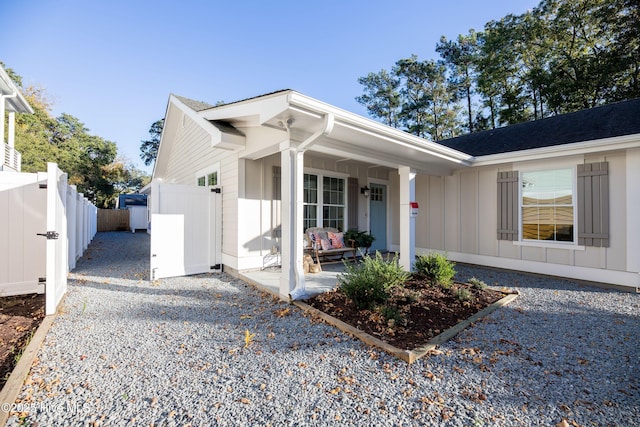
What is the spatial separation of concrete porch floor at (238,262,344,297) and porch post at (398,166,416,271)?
4.38 ft

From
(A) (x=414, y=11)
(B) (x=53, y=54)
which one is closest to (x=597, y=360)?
(A) (x=414, y=11)

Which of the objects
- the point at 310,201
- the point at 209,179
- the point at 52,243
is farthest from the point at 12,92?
the point at 310,201

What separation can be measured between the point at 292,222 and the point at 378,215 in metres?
4.68

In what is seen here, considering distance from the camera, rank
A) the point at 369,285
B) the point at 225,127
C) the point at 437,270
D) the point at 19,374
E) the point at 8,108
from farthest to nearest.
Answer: the point at 8,108 → the point at 225,127 → the point at 437,270 → the point at 369,285 → the point at 19,374

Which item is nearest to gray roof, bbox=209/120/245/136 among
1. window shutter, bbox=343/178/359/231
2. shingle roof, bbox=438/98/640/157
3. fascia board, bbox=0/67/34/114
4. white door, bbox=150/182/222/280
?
white door, bbox=150/182/222/280

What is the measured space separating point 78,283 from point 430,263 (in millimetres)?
6103

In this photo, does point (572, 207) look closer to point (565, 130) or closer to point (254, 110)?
point (565, 130)

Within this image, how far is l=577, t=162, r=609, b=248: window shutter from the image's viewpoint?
5066 mm

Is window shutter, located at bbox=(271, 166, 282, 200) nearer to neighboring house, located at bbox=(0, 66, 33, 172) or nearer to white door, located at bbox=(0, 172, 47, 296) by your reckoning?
white door, located at bbox=(0, 172, 47, 296)

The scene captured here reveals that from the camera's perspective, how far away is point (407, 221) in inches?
222

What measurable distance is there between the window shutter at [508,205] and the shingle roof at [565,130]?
1.00 meters

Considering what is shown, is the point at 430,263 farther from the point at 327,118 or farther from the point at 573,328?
the point at 327,118

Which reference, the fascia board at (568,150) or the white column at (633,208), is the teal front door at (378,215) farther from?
the white column at (633,208)

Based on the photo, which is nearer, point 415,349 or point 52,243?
point 415,349
